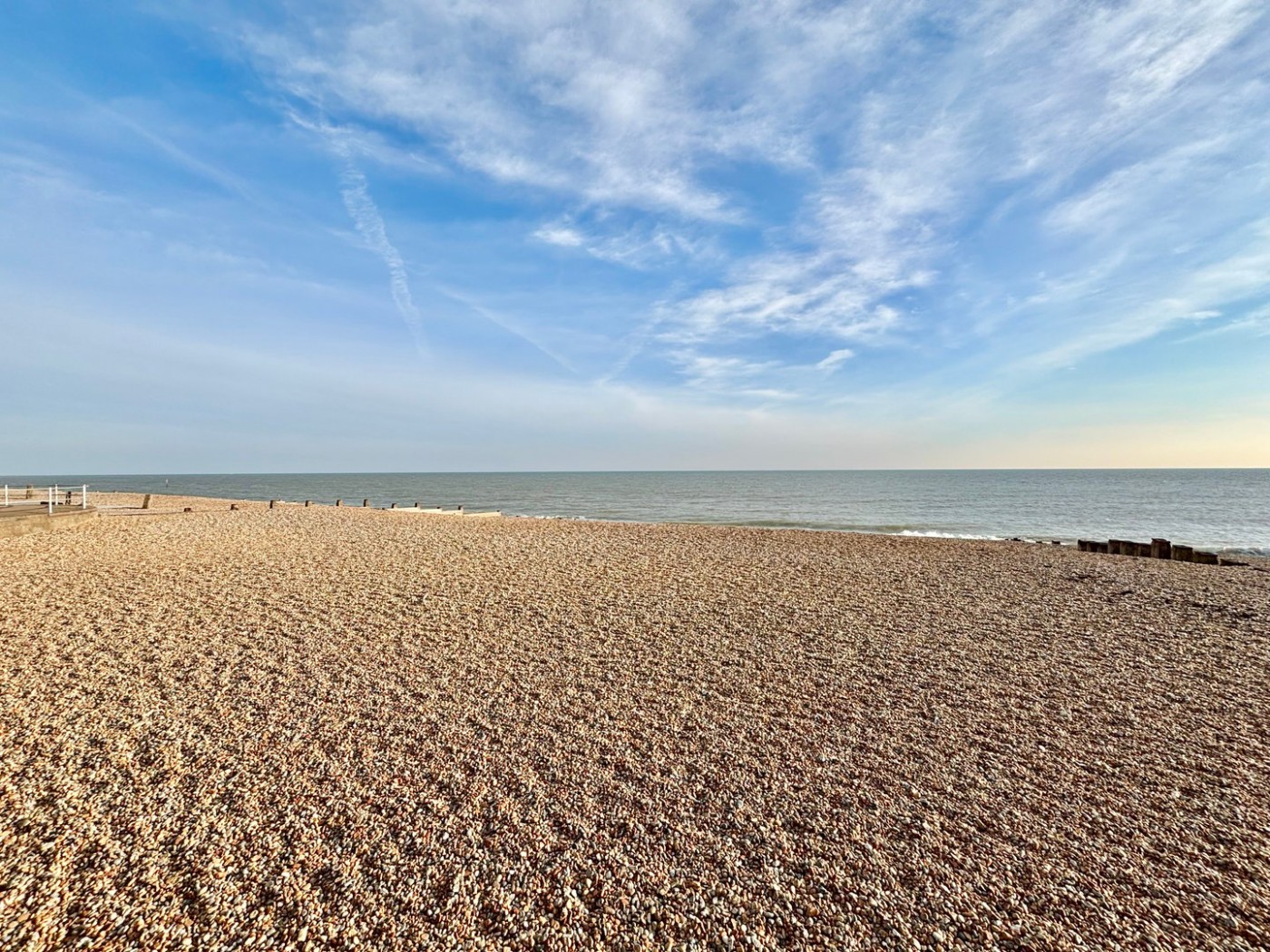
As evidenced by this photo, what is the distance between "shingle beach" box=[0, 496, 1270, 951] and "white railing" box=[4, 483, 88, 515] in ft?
34.1

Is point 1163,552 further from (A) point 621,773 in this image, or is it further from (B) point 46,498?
(B) point 46,498

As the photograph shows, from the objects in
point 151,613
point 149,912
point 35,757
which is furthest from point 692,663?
point 151,613

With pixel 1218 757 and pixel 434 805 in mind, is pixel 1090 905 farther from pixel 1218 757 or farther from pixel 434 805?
pixel 434 805

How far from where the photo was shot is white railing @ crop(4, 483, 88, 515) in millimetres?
15859

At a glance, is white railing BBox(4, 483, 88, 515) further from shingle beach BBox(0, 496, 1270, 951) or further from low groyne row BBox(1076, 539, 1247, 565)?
low groyne row BBox(1076, 539, 1247, 565)

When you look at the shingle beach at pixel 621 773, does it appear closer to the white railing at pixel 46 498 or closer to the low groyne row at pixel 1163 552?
the low groyne row at pixel 1163 552

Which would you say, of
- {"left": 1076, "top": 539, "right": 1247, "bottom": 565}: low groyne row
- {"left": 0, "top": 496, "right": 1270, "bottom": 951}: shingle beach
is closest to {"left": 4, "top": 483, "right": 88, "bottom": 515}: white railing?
{"left": 0, "top": 496, "right": 1270, "bottom": 951}: shingle beach

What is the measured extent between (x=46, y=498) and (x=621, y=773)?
85.1 feet

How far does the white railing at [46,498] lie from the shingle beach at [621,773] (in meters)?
10.4

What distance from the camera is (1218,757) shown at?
13.5 feet

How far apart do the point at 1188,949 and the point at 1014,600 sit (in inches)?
281

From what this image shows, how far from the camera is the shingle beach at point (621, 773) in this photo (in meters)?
2.63

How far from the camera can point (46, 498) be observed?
20.2 metres

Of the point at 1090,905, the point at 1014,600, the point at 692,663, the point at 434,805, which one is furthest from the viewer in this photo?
the point at 1014,600
